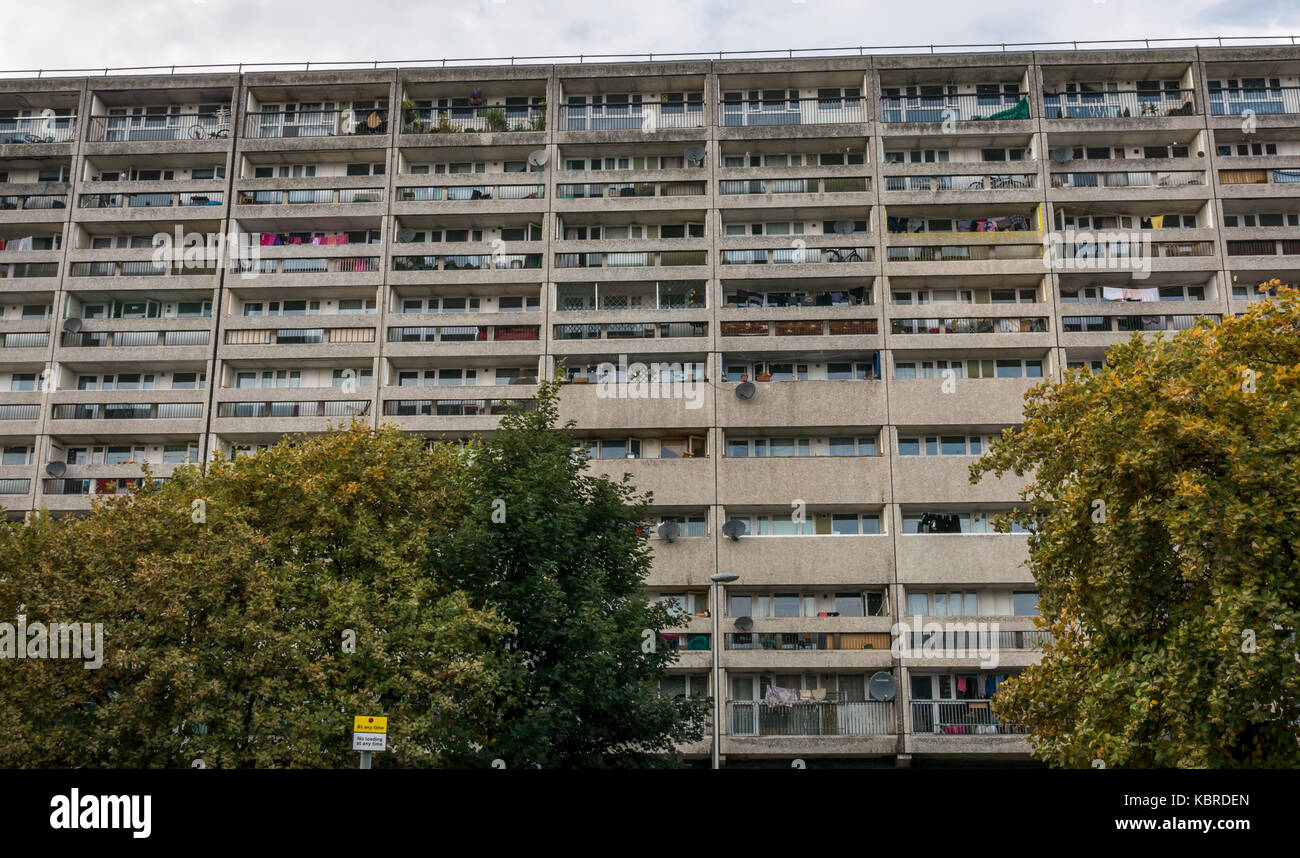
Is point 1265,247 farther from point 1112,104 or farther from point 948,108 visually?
point 948,108

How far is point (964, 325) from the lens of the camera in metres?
47.3

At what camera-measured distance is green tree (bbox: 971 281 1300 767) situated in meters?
21.5

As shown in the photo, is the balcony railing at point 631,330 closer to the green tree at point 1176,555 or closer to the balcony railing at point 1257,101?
the green tree at point 1176,555

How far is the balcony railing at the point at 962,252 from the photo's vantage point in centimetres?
4853

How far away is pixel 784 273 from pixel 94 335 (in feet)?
96.2

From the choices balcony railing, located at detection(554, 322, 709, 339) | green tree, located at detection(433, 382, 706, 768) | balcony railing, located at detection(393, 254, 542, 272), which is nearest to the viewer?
green tree, located at detection(433, 382, 706, 768)

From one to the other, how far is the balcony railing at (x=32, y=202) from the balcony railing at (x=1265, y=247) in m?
50.1

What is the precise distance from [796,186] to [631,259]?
25.7ft

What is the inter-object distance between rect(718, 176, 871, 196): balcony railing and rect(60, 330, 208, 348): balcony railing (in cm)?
2320

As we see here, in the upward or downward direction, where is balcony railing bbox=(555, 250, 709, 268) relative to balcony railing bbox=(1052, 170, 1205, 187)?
downward

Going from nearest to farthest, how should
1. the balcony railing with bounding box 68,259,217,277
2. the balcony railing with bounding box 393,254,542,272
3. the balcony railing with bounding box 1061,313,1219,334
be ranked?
the balcony railing with bounding box 1061,313,1219,334, the balcony railing with bounding box 393,254,542,272, the balcony railing with bounding box 68,259,217,277

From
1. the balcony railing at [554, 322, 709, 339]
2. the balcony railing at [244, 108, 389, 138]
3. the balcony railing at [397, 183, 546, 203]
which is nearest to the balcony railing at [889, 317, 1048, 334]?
the balcony railing at [554, 322, 709, 339]

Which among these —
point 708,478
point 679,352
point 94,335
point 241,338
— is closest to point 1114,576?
point 708,478

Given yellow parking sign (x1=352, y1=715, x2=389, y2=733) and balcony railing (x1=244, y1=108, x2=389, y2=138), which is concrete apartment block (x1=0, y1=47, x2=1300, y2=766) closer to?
A: balcony railing (x1=244, y1=108, x2=389, y2=138)
